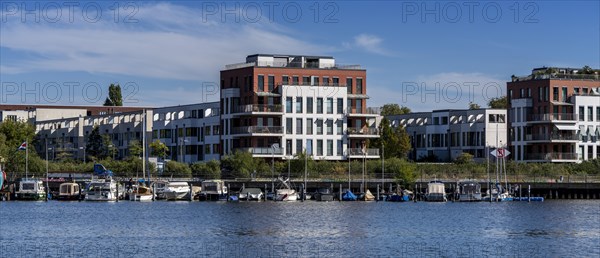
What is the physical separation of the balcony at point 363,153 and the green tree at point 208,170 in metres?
19.5

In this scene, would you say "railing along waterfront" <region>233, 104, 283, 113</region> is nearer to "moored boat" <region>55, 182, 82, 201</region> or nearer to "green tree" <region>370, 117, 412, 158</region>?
"green tree" <region>370, 117, 412, 158</region>

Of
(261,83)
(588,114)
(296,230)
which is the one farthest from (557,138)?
(296,230)

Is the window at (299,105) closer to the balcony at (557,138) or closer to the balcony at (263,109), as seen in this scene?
the balcony at (263,109)

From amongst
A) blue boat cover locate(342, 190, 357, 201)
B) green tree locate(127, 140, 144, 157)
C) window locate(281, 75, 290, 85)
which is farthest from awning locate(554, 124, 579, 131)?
green tree locate(127, 140, 144, 157)

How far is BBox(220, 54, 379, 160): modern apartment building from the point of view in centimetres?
16725

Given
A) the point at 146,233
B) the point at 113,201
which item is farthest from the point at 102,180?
the point at 146,233

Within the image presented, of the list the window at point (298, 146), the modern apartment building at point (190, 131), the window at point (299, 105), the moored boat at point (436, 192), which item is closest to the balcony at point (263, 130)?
the window at point (298, 146)

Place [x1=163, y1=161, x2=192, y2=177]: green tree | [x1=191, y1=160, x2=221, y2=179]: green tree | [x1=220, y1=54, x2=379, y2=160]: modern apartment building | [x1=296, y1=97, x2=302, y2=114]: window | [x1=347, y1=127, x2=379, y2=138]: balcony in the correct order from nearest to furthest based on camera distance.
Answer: [x1=191, y1=160, x2=221, y2=179]: green tree, [x1=163, y1=161, x2=192, y2=177]: green tree, [x1=220, y1=54, x2=379, y2=160]: modern apartment building, [x1=296, y1=97, x2=302, y2=114]: window, [x1=347, y1=127, x2=379, y2=138]: balcony

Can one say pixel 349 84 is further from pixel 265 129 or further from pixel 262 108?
pixel 265 129

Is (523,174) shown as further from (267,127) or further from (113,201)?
(113,201)

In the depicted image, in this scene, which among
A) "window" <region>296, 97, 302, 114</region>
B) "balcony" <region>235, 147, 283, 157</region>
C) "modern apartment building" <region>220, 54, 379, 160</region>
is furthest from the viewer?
"window" <region>296, 97, 302, 114</region>

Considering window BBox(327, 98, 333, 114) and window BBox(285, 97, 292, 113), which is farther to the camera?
window BBox(327, 98, 333, 114)

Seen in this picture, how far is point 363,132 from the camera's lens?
564 feet

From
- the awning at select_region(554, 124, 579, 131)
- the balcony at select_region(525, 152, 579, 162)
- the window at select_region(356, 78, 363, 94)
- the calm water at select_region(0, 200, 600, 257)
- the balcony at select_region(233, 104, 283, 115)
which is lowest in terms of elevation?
the calm water at select_region(0, 200, 600, 257)
